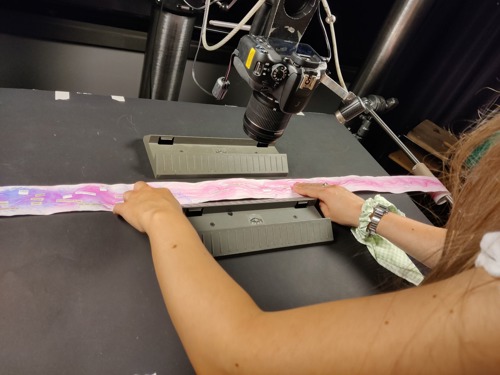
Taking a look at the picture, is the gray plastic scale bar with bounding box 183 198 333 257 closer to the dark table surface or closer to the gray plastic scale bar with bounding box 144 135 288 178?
the dark table surface

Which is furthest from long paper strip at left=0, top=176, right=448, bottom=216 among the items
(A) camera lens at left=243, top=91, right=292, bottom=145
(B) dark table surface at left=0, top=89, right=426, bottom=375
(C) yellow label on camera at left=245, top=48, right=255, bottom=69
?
(C) yellow label on camera at left=245, top=48, right=255, bottom=69

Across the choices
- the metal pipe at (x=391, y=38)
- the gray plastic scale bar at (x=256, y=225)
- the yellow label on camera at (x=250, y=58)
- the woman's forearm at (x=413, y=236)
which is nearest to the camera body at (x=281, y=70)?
the yellow label on camera at (x=250, y=58)

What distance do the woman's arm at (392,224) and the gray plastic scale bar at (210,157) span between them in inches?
4.2

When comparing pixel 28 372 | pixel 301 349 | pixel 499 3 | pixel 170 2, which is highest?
pixel 499 3

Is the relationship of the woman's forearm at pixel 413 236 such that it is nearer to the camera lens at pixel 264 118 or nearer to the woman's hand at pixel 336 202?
the woman's hand at pixel 336 202

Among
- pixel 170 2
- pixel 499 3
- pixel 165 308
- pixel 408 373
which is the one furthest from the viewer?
pixel 499 3

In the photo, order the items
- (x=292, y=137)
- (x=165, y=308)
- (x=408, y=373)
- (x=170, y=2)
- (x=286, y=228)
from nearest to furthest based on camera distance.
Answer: (x=408, y=373)
(x=165, y=308)
(x=286, y=228)
(x=170, y=2)
(x=292, y=137)

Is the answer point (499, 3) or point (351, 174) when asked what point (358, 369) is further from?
point (499, 3)

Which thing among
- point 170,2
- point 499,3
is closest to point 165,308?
point 170,2

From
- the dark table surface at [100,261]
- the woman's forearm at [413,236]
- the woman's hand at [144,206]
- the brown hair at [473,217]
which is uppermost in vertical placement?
the brown hair at [473,217]

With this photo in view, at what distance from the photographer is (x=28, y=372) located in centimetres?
44

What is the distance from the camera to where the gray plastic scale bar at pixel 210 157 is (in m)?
0.80

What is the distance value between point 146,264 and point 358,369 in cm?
38

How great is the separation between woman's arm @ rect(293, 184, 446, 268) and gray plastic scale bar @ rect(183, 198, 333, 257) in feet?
0.11
